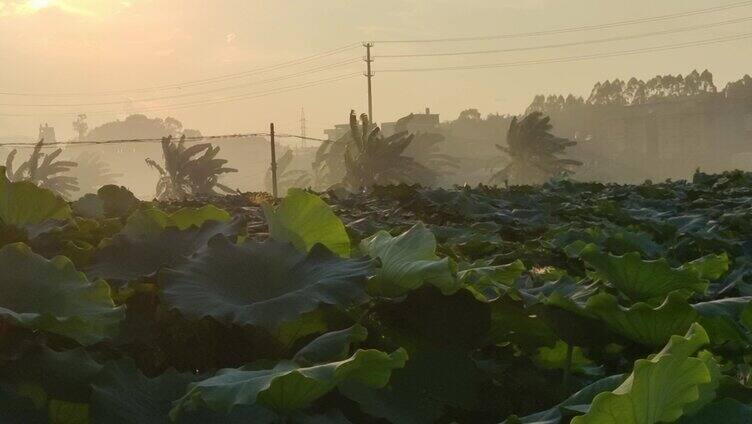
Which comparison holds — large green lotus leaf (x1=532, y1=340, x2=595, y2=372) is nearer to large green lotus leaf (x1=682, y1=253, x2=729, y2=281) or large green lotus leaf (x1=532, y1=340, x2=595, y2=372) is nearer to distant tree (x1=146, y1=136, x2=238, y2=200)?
large green lotus leaf (x1=682, y1=253, x2=729, y2=281)

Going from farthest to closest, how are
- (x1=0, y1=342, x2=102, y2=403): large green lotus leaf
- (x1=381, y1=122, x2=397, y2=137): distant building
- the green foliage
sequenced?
(x1=381, y1=122, x2=397, y2=137): distant building < the green foliage < (x1=0, y1=342, x2=102, y2=403): large green lotus leaf

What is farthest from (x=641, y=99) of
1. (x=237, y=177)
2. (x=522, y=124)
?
(x=237, y=177)

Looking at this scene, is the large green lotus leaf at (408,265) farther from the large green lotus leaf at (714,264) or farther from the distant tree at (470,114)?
the distant tree at (470,114)

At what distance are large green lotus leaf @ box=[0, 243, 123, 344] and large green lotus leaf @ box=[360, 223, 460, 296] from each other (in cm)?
38

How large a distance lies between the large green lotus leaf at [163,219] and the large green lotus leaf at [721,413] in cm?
86

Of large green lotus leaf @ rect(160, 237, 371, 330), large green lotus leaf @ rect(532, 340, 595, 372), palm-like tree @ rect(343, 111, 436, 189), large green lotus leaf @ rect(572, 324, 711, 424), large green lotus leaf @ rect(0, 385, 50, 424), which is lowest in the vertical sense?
palm-like tree @ rect(343, 111, 436, 189)

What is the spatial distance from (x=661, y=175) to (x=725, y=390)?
320 ft

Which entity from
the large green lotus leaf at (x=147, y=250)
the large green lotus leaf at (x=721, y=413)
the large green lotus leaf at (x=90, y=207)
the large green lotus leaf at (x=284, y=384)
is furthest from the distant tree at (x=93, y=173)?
the large green lotus leaf at (x=721, y=413)

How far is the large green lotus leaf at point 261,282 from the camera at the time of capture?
3.46 feet

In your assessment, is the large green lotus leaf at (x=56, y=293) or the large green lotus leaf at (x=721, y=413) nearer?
the large green lotus leaf at (x=721, y=413)

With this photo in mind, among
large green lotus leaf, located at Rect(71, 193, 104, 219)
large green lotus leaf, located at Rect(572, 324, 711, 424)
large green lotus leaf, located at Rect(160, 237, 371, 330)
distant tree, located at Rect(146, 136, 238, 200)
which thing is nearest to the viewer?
large green lotus leaf, located at Rect(572, 324, 711, 424)

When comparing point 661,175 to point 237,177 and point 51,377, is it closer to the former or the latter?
point 237,177

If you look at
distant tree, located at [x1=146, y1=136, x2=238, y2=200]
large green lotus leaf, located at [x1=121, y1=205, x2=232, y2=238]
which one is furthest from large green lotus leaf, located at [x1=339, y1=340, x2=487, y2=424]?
distant tree, located at [x1=146, y1=136, x2=238, y2=200]

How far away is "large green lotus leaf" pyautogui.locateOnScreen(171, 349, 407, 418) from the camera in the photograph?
33.1 inches
